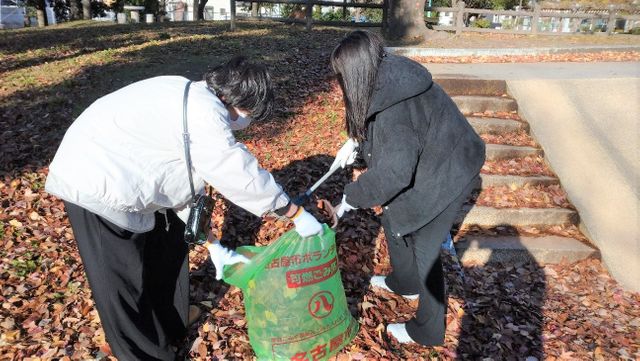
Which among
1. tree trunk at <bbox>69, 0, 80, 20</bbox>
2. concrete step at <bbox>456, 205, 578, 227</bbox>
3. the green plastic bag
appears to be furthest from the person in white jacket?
tree trunk at <bbox>69, 0, 80, 20</bbox>

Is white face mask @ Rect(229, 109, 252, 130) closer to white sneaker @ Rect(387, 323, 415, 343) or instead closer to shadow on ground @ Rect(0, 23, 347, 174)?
white sneaker @ Rect(387, 323, 415, 343)

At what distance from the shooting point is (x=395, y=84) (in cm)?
216

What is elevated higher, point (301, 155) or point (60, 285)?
point (301, 155)

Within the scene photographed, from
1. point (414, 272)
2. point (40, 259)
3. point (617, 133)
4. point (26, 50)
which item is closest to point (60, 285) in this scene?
point (40, 259)

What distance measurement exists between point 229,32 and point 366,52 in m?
10.1

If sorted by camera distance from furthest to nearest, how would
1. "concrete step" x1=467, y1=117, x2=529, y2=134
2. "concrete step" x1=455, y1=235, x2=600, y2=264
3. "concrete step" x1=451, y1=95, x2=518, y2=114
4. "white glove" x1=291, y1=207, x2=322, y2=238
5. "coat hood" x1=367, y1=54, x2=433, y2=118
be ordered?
"concrete step" x1=451, y1=95, x2=518, y2=114 → "concrete step" x1=467, y1=117, x2=529, y2=134 → "concrete step" x1=455, y1=235, x2=600, y2=264 → "white glove" x1=291, y1=207, x2=322, y2=238 → "coat hood" x1=367, y1=54, x2=433, y2=118

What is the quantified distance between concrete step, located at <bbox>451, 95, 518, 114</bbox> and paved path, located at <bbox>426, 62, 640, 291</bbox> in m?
0.13

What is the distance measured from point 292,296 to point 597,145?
13.6 ft

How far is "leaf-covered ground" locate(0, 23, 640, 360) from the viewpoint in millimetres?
2910

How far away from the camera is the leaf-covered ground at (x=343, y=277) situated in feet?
9.55

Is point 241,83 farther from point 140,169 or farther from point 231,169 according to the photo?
point 140,169

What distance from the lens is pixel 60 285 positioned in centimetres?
324

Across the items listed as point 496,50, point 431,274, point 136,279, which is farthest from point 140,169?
point 496,50

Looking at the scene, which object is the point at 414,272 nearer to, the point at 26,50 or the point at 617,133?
the point at 617,133
